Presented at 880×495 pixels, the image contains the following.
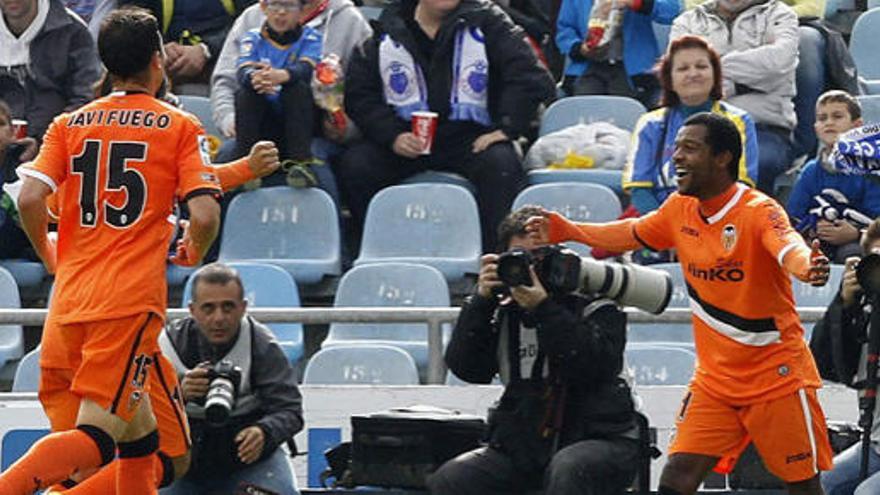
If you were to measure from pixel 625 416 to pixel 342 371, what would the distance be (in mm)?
2266

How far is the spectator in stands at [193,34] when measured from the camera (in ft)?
46.2

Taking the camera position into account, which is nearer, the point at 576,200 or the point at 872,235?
the point at 872,235

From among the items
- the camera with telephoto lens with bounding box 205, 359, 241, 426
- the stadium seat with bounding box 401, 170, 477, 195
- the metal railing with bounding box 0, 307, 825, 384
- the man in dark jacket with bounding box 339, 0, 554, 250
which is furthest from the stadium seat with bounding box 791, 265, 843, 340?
the camera with telephoto lens with bounding box 205, 359, 241, 426

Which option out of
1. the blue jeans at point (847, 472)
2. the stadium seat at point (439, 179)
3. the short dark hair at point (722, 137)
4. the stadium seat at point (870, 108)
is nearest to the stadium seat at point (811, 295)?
the stadium seat at point (870, 108)

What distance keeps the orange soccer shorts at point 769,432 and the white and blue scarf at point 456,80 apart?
372 centimetres

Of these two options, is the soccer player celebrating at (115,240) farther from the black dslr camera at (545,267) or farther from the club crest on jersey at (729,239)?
the club crest on jersey at (729,239)

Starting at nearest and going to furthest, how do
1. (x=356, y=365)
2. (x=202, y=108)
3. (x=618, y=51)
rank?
(x=356, y=365)
(x=618, y=51)
(x=202, y=108)

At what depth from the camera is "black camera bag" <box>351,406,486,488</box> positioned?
10102 mm

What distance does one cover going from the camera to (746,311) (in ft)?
31.2

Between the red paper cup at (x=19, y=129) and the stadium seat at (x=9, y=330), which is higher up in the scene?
the red paper cup at (x=19, y=129)

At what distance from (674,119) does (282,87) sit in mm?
2150

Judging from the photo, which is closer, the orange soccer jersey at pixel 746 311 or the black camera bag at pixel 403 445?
the orange soccer jersey at pixel 746 311

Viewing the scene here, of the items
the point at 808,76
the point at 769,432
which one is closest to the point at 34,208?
the point at 769,432

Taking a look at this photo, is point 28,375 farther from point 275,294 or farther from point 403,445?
point 403,445
